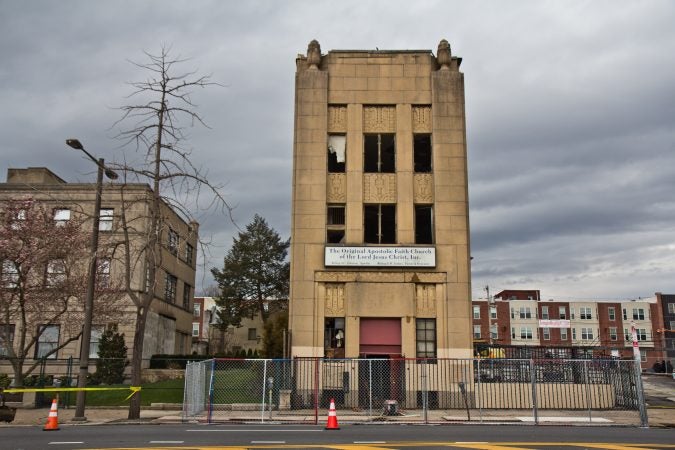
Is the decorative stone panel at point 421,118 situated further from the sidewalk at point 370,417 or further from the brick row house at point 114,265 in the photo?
the brick row house at point 114,265

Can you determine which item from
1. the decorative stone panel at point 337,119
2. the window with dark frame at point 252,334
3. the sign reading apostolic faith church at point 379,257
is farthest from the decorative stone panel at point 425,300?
the window with dark frame at point 252,334

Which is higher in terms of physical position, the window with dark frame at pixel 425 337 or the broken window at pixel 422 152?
the broken window at pixel 422 152

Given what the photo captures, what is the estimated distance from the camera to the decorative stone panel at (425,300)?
85.2ft

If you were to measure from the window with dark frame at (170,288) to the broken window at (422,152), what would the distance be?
26.9 meters

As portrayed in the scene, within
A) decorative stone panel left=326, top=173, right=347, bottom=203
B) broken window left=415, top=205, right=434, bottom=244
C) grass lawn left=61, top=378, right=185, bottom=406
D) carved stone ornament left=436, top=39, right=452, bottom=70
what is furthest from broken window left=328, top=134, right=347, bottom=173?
grass lawn left=61, top=378, right=185, bottom=406

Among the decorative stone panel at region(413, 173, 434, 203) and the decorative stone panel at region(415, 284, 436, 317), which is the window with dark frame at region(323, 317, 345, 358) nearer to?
the decorative stone panel at region(415, 284, 436, 317)

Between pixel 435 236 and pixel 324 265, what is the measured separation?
4934 millimetres

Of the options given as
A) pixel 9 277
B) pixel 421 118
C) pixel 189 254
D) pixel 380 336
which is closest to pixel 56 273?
pixel 9 277

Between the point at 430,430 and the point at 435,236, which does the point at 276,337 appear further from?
the point at 430,430

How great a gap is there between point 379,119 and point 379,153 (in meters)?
1.55

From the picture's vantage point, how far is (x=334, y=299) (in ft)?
85.4

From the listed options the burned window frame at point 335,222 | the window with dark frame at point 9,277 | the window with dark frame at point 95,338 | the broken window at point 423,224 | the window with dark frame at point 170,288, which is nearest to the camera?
the window with dark frame at point 9,277

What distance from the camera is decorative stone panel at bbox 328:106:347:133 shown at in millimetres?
27828

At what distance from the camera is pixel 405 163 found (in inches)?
1078
